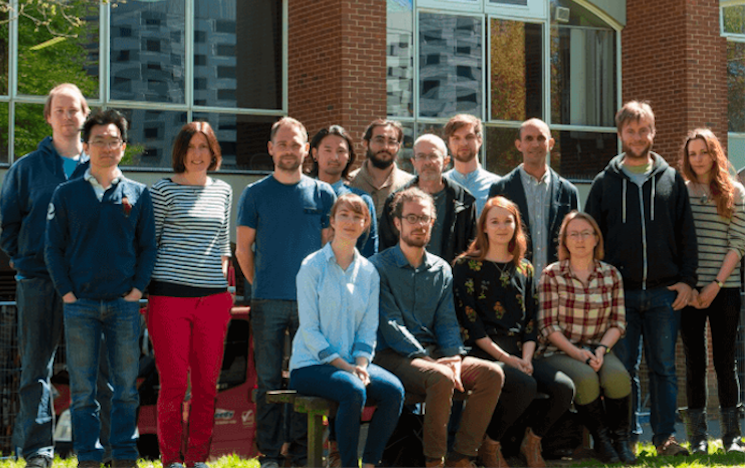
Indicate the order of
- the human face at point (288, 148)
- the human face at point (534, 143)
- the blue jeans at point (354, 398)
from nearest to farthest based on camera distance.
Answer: the blue jeans at point (354, 398), the human face at point (288, 148), the human face at point (534, 143)

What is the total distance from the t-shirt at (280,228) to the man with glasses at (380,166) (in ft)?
2.79

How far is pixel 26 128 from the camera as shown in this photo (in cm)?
1291

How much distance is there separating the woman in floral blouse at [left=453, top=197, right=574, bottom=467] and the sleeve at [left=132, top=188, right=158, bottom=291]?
6.71ft

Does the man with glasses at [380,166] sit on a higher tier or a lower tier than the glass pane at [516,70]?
lower

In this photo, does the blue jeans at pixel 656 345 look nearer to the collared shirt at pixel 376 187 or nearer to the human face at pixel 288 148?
the collared shirt at pixel 376 187

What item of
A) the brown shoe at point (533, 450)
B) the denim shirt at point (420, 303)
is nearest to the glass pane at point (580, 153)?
the brown shoe at point (533, 450)

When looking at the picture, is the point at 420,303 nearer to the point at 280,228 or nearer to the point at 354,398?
the point at 354,398

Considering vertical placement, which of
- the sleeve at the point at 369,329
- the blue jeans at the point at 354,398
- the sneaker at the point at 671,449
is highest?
the sleeve at the point at 369,329

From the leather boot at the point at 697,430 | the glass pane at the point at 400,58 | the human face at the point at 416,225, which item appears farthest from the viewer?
the glass pane at the point at 400,58

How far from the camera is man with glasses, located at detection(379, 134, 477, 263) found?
7293 millimetres

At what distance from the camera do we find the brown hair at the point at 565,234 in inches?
290

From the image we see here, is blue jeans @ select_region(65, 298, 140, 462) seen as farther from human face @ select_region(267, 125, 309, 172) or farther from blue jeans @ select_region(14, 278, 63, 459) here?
human face @ select_region(267, 125, 309, 172)

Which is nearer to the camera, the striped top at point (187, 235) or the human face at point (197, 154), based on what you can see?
the striped top at point (187, 235)

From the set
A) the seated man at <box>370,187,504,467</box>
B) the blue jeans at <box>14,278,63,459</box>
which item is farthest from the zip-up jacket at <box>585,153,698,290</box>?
the blue jeans at <box>14,278,63,459</box>
